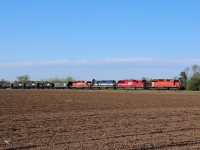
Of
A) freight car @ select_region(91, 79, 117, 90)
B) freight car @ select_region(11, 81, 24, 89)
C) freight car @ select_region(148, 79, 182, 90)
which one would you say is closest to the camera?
freight car @ select_region(148, 79, 182, 90)

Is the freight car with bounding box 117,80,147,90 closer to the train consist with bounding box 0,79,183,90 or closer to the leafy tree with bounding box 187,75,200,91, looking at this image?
the train consist with bounding box 0,79,183,90

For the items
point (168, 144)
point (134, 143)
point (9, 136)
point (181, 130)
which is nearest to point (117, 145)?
point (134, 143)

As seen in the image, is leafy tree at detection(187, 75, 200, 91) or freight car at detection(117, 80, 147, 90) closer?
leafy tree at detection(187, 75, 200, 91)

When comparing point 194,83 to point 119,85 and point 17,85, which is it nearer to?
point 119,85

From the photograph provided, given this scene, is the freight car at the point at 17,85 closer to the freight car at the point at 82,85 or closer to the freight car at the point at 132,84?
the freight car at the point at 82,85

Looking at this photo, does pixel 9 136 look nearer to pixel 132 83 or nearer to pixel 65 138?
pixel 65 138

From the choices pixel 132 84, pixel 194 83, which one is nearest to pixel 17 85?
pixel 132 84

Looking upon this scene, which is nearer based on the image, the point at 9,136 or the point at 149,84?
the point at 9,136

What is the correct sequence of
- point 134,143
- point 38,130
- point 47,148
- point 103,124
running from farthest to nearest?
point 103,124, point 38,130, point 134,143, point 47,148

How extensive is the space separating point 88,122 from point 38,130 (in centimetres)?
331

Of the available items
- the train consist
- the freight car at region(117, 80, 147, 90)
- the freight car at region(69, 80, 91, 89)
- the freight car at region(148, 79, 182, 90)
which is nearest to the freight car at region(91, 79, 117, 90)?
the train consist

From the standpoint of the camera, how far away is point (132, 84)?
10025 centimetres

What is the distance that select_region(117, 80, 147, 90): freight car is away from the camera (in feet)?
321

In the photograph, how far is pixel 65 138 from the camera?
13.4 metres
